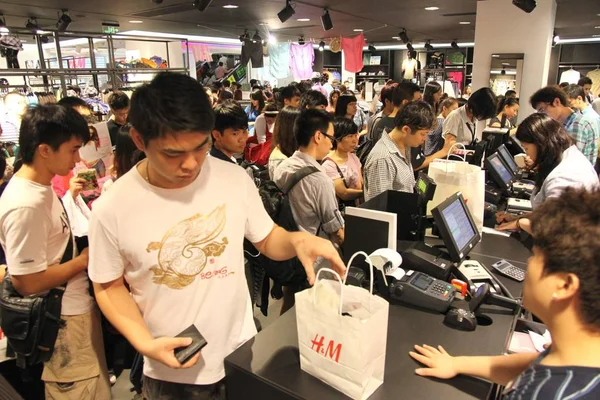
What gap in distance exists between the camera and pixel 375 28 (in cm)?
936

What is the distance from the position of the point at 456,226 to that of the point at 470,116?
2968mm

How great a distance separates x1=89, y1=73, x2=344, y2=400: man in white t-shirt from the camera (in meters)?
1.08

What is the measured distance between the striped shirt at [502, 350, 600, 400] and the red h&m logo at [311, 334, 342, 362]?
0.40 metres

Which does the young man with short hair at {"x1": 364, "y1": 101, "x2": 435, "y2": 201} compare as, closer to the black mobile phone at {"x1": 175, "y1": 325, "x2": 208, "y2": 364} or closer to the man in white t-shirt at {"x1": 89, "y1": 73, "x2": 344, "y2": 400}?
the man in white t-shirt at {"x1": 89, "y1": 73, "x2": 344, "y2": 400}

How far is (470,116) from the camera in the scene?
15.3ft

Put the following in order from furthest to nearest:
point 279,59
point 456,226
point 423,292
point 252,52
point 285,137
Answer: point 279,59, point 252,52, point 285,137, point 456,226, point 423,292

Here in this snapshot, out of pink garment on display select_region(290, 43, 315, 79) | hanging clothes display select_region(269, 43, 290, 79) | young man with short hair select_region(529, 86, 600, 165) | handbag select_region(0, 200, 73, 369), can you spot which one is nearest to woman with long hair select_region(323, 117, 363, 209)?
young man with short hair select_region(529, 86, 600, 165)

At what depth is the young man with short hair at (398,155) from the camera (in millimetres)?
2641

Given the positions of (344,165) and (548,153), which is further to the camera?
(344,165)

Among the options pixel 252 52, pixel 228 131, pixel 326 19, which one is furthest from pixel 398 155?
pixel 252 52

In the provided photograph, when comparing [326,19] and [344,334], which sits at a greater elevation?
[326,19]

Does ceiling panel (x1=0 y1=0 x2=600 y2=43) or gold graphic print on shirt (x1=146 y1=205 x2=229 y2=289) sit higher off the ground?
ceiling panel (x1=0 y1=0 x2=600 y2=43)

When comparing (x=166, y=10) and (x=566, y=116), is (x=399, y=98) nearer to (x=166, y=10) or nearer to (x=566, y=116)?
(x=566, y=116)

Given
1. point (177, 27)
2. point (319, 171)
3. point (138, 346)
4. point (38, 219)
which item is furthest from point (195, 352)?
point (177, 27)
